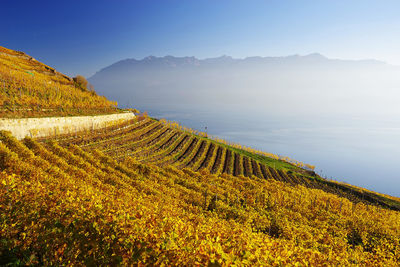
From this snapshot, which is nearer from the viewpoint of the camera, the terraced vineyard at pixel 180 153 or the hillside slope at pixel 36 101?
the hillside slope at pixel 36 101

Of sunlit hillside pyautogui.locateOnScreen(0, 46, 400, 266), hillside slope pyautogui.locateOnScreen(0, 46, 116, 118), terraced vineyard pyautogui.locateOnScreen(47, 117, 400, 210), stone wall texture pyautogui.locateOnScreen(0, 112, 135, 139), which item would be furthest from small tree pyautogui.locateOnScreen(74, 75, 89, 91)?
stone wall texture pyautogui.locateOnScreen(0, 112, 135, 139)

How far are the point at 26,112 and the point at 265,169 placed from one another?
82.1m

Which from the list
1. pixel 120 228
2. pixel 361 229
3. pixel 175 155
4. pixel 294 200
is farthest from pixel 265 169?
pixel 120 228

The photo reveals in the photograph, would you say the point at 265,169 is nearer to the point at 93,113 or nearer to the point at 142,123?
the point at 142,123

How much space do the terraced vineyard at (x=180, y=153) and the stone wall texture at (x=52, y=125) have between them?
11.0 feet

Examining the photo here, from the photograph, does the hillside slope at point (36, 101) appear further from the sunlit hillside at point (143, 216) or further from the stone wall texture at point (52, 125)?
the stone wall texture at point (52, 125)

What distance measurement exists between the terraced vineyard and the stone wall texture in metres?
3.36

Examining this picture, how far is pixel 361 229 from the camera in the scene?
26234 millimetres

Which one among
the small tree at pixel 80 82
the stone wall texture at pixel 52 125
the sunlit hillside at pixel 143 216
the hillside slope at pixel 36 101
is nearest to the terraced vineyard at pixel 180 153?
the sunlit hillside at pixel 143 216

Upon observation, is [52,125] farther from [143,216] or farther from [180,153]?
[143,216]

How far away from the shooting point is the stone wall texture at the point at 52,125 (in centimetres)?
4393

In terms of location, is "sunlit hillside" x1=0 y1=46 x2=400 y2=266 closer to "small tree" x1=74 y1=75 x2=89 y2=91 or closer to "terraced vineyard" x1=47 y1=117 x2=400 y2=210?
"terraced vineyard" x1=47 y1=117 x2=400 y2=210

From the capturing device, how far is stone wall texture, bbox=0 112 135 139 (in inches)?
1729

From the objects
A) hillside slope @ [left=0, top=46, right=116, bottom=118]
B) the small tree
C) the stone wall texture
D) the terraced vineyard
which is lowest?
the terraced vineyard
